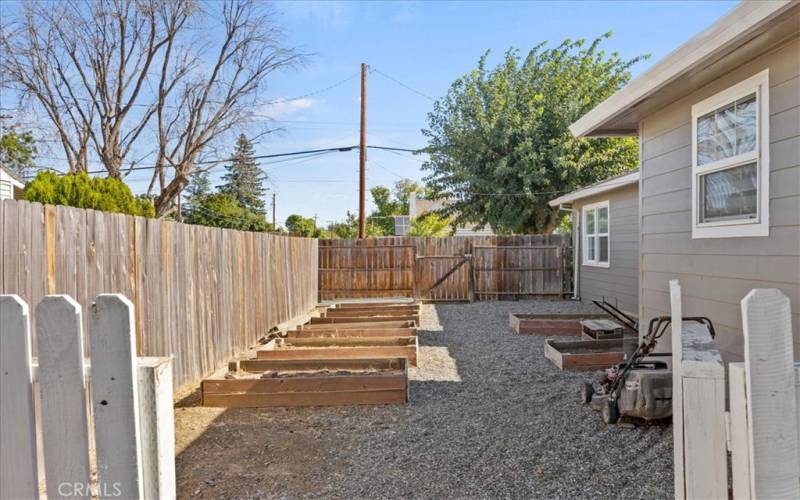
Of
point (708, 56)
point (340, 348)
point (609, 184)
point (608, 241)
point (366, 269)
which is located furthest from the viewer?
point (366, 269)

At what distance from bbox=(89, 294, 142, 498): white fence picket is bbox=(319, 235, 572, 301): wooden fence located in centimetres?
1280

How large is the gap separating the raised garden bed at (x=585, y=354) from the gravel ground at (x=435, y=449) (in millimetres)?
452

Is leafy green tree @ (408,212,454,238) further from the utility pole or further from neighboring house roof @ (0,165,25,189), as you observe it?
neighboring house roof @ (0,165,25,189)

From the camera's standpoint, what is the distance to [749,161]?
3719mm

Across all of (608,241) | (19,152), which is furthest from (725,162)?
(19,152)

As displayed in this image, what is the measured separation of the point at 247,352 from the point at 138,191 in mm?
20670

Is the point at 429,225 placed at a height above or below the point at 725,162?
above

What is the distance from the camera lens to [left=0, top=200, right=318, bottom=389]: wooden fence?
3234 mm

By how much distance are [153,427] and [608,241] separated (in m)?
11.2

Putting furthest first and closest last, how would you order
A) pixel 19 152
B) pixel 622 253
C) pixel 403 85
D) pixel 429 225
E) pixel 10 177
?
1. pixel 19 152
2. pixel 429 225
3. pixel 403 85
4. pixel 10 177
5. pixel 622 253

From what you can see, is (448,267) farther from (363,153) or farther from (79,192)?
(79,192)

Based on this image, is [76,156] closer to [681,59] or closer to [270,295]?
[270,295]

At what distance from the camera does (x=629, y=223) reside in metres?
10.1

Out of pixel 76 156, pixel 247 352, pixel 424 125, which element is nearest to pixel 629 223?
pixel 247 352
